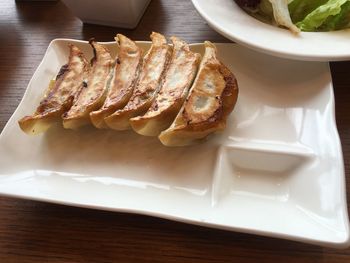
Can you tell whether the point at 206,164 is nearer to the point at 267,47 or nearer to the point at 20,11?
the point at 267,47

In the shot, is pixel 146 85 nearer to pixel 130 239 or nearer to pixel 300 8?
pixel 130 239

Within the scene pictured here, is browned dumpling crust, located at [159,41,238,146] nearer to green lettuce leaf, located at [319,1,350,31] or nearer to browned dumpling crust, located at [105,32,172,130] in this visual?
browned dumpling crust, located at [105,32,172,130]

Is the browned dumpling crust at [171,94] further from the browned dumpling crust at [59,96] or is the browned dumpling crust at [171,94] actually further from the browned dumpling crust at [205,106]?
the browned dumpling crust at [59,96]

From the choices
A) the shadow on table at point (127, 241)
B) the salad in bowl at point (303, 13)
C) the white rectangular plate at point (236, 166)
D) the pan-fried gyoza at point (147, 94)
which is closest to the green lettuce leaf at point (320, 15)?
the salad in bowl at point (303, 13)

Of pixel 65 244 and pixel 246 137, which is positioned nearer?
pixel 65 244

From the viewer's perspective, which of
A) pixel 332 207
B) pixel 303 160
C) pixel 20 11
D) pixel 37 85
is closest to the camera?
pixel 332 207

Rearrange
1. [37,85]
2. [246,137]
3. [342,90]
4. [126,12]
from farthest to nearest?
1. [126,12]
2. [37,85]
3. [342,90]
4. [246,137]

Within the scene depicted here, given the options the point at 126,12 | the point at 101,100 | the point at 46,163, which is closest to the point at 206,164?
the point at 101,100
